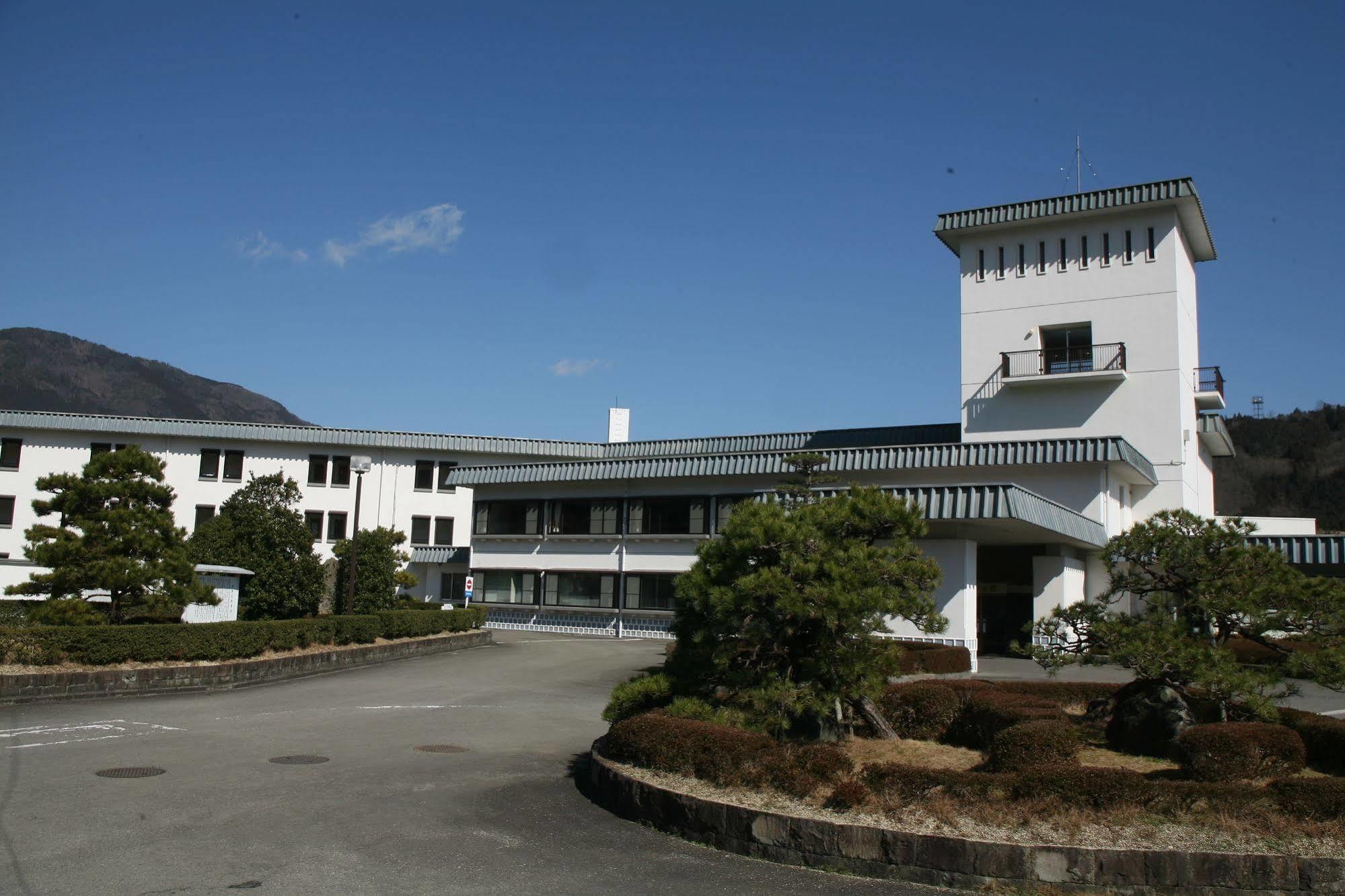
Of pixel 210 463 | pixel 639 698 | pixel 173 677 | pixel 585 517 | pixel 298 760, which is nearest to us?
pixel 298 760

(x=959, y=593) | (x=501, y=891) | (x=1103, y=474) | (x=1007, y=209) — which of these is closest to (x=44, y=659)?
(x=501, y=891)

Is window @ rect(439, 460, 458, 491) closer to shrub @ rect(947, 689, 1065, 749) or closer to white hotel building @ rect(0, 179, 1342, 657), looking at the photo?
white hotel building @ rect(0, 179, 1342, 657)

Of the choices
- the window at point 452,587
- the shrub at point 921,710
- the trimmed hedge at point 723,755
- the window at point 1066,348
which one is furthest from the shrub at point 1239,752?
the window at point 452,587

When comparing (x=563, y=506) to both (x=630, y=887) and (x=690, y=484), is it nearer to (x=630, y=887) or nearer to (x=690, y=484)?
(x=690, y=484)

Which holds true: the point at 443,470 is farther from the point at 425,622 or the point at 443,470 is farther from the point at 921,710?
the point at 921,710

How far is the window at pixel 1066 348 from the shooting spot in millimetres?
33531

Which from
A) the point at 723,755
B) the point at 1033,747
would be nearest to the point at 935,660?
the point at 1033,747

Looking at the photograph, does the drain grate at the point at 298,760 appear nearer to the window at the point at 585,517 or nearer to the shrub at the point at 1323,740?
the shrub at the point at 1323,740

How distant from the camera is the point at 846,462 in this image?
31766 millimetres

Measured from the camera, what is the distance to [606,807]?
999 cm

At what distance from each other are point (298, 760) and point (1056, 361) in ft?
94.0

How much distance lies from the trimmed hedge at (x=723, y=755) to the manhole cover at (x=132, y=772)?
4.87 meters

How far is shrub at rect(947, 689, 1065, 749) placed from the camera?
11.0 m

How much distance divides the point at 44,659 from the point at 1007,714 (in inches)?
626
